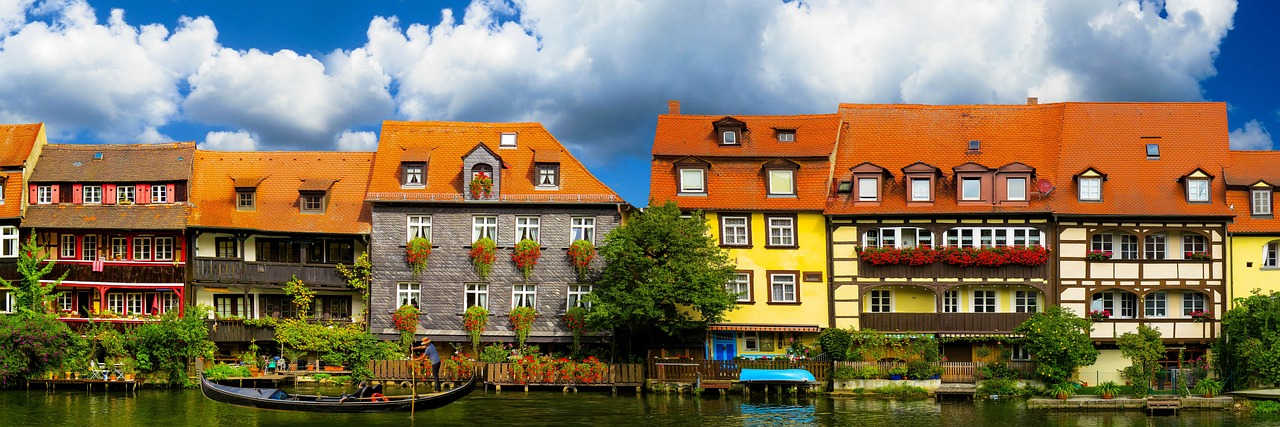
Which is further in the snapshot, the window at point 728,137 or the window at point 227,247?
the window at point 227,247

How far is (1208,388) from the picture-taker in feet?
142

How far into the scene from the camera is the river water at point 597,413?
125ft

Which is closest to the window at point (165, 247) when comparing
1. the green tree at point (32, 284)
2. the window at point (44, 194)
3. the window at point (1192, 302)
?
the green tree at point (32, 284)

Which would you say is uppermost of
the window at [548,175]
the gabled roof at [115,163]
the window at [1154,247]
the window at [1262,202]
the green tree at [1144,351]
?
the gabled roof at [115,163]

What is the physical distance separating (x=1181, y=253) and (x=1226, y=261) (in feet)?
5.69

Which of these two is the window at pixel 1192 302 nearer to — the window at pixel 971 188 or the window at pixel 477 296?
the window at pixel 971 188

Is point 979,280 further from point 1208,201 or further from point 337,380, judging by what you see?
point 337,380

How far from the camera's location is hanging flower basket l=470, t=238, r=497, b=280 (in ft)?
165

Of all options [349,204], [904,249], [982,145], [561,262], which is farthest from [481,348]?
[982,145]

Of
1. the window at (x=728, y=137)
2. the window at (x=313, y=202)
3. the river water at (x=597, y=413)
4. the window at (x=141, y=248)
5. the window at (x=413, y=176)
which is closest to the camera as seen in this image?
the river water at (x=597, y=413)

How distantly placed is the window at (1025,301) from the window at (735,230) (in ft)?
36.0

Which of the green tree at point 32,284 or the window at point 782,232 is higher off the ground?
the window at point 782,232

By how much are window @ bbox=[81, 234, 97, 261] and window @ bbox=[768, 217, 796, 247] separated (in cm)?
2803

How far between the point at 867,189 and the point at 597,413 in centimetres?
1612
